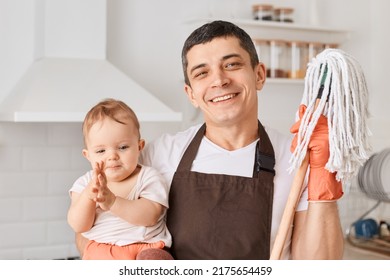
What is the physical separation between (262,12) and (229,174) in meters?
1.29

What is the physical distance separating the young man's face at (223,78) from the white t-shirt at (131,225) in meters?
0.18

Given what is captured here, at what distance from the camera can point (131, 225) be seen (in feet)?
4.53

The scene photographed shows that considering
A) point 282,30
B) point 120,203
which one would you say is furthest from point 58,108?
point 282,30

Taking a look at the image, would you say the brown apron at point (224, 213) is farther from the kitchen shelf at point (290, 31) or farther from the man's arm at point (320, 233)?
the kitchen shelf at point (290, 31)

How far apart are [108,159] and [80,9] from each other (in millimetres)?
898

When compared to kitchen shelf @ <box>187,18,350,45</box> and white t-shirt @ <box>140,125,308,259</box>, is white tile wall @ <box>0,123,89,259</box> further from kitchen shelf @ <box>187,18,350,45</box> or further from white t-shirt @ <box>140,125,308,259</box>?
white t-shirt @ <box>140,125,308,259</box>

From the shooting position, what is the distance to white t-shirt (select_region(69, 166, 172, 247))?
1.38 m

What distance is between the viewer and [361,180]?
257 centimetres

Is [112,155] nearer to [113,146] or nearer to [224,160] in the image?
[113,146]

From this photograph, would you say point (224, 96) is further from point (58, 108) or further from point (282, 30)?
point (282, 30)

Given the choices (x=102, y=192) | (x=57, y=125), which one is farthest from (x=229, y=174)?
(x=57, y=125)

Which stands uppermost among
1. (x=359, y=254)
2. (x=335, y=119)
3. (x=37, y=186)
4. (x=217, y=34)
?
(x=217, y=34)

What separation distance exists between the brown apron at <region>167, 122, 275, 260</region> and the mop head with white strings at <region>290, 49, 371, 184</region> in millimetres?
126

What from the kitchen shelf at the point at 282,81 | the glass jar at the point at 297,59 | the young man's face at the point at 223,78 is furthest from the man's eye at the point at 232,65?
the glass jar at the point at 297,59
